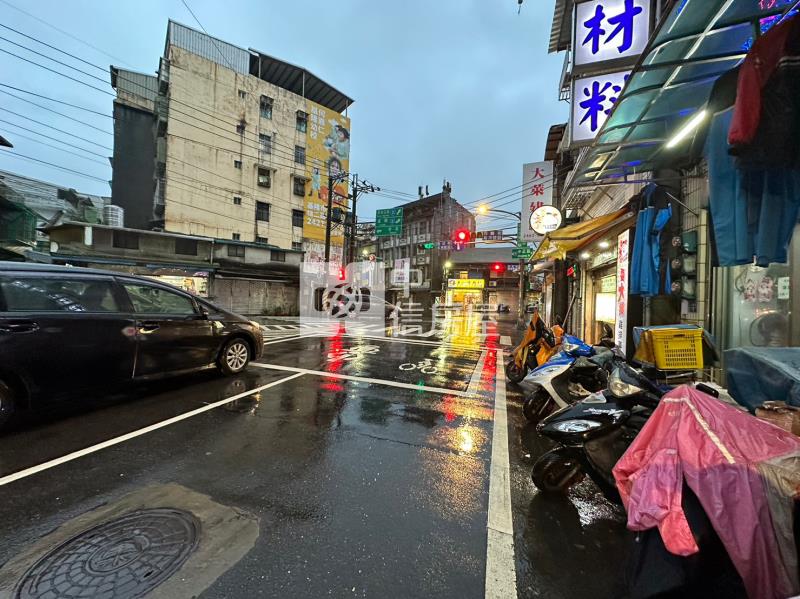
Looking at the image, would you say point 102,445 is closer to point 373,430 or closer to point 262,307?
point 373,430

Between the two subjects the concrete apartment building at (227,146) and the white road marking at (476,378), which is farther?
the concrete apartment building at (227,146)

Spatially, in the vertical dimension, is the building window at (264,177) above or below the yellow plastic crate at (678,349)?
above

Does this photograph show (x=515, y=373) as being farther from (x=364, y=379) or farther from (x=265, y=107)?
(x=265, y=107)

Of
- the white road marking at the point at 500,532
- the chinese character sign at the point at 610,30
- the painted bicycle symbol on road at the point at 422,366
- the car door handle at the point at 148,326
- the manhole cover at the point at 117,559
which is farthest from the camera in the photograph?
the painted bicycle symbol on road at the point at 422,366

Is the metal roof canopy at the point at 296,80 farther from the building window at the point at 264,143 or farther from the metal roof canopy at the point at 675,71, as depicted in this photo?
the metal roof canopy at the point at 675,71

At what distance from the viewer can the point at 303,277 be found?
24.8m

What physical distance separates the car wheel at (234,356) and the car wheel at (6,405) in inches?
98.8

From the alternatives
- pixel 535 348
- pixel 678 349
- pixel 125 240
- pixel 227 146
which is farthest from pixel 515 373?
pixel 227 146

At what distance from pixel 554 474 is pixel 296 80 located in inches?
1478

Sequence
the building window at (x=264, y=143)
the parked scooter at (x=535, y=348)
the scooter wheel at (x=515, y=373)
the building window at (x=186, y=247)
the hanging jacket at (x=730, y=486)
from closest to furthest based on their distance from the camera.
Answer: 1. the hanging jacket at (x=730, y=486)
2. the parked scooter at (x=535, y=348)
3. the scooter wheel at (x=515, y=373)
4. the building window at (x=186, y=247)
5. the building window at (x=264, y=143)

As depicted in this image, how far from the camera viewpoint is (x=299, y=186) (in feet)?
98.4

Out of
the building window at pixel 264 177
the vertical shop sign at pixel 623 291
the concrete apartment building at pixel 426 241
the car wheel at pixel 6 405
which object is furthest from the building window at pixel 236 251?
the vertical shop sign at pixel 623 291

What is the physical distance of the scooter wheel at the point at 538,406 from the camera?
464cm

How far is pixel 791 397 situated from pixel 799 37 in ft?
8.02
